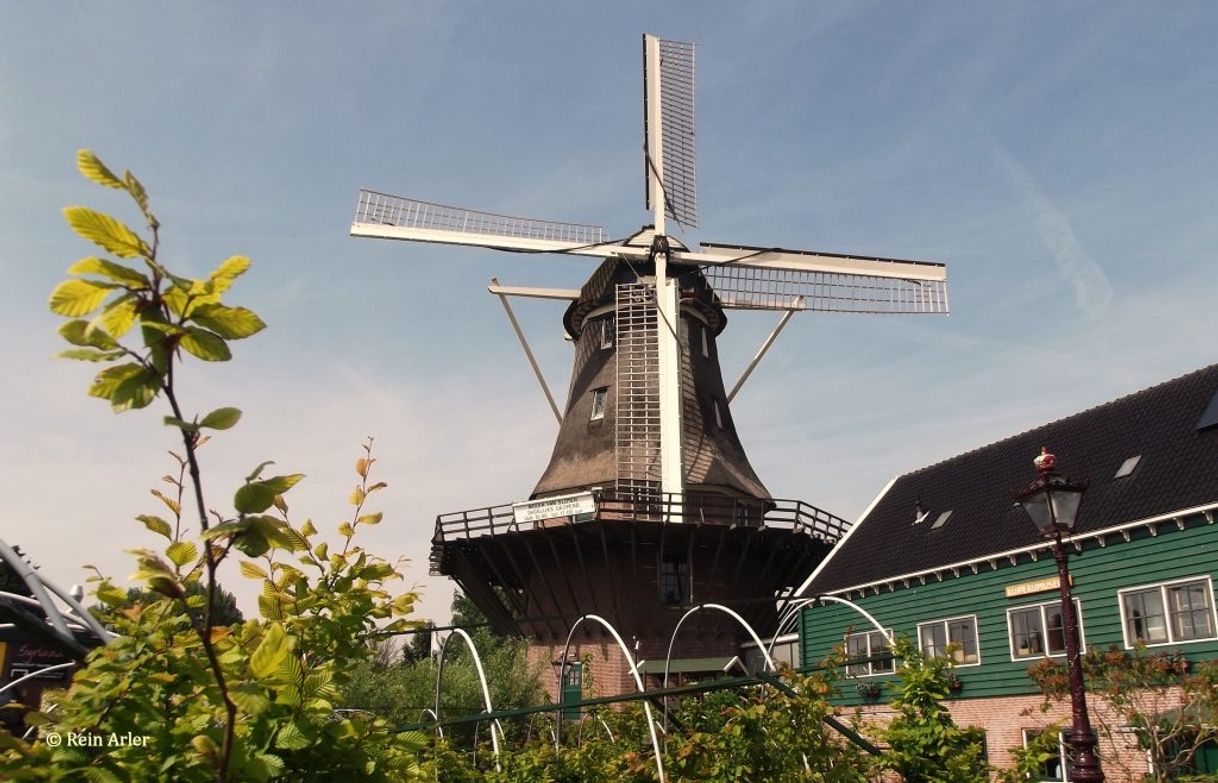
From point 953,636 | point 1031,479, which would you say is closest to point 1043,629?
point 953,636

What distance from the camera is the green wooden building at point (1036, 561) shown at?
14891 mm

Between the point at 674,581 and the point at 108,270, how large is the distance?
25.5 metres

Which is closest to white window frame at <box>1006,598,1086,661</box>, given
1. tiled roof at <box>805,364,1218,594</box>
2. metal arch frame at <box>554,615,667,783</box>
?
tiled roof at <box>805,364,1218,594</box>

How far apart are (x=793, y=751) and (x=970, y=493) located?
53.2 feet

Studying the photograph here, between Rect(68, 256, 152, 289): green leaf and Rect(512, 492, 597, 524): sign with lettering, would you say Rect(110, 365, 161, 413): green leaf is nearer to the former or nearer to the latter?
Rect(68, 256, 152, 289): green leaf

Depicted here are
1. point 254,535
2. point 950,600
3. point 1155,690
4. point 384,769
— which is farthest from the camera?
point 950,600

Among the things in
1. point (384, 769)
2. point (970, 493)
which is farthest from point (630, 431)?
point (384, 769)

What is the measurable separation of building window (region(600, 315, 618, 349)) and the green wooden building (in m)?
10.5

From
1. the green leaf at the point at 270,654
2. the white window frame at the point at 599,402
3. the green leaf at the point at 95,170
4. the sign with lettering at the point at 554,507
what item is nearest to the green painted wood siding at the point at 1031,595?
the sign with lettering at the point at 554,507

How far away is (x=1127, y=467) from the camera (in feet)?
57.1

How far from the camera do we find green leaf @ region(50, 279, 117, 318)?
5.08ft

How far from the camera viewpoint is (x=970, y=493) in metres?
21.3

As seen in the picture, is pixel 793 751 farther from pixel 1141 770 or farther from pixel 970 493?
pixel 970 493

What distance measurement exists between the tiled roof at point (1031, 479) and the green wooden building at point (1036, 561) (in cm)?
4
